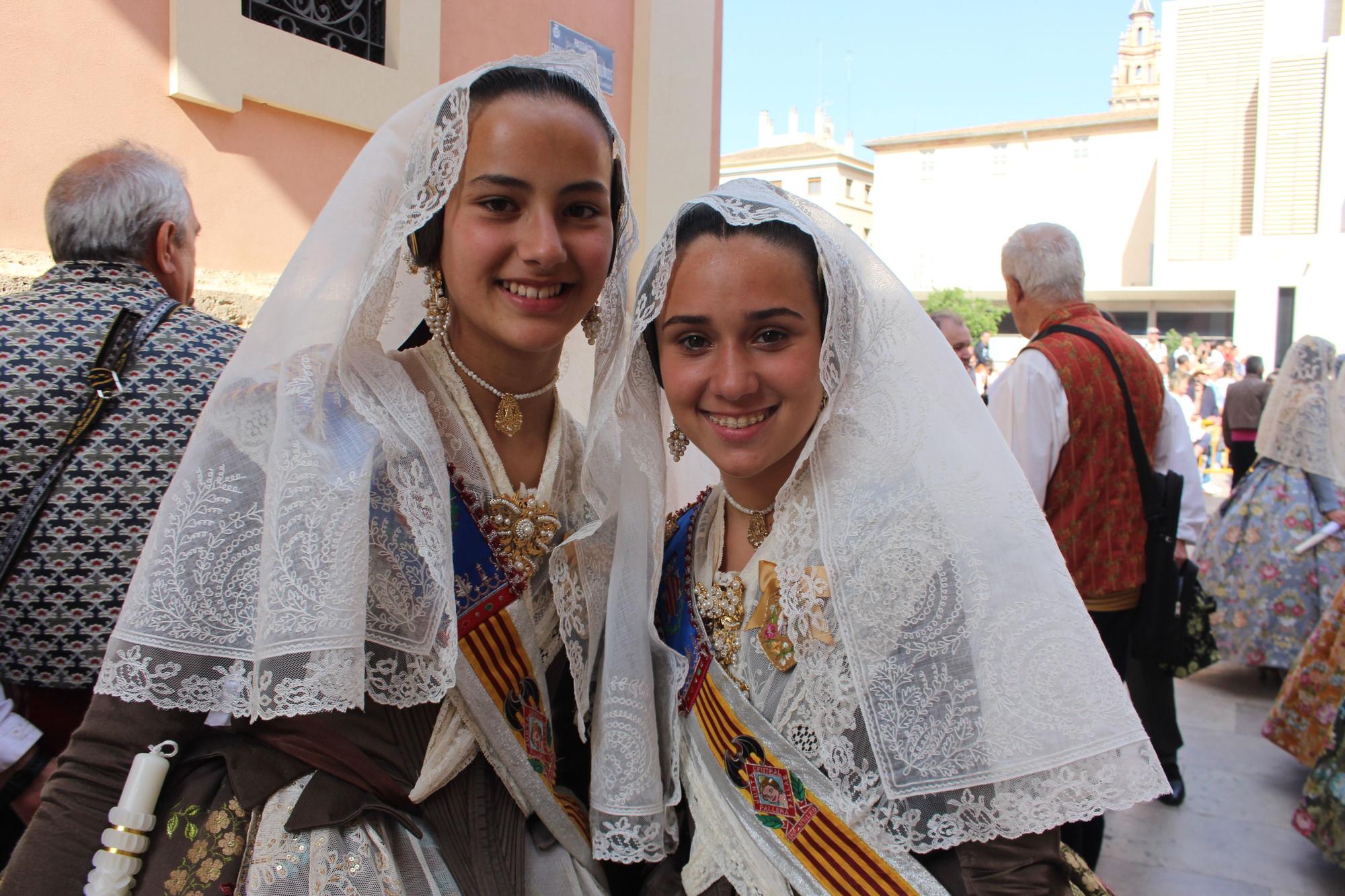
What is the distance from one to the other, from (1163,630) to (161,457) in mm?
3380

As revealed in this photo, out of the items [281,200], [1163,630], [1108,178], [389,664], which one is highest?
[1108,178]

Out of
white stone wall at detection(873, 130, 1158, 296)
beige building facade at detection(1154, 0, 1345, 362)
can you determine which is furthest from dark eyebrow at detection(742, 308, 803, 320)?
white stone wall at detection(873, 130, 1158, 296)

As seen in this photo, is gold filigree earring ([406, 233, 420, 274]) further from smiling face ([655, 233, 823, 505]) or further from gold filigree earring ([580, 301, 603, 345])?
smiling face ([655, 233, 823, 505])

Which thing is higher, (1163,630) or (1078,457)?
(1078,457)

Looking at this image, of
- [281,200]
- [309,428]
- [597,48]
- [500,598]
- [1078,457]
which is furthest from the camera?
[597,48]

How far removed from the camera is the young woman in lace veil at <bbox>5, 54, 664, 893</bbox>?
1.43m

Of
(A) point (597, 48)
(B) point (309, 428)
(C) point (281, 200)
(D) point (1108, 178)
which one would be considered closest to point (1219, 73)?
(D) point (1108, 178)

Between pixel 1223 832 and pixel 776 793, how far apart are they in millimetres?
3415

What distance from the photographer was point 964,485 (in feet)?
5.00

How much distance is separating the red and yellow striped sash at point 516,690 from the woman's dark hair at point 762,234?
72 cm

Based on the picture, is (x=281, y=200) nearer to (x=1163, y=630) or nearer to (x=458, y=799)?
(x=458, y=799)

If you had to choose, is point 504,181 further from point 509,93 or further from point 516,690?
point 516,690

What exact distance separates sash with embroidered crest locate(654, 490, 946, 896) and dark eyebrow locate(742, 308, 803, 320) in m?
0.53

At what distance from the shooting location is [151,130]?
3631 mm
